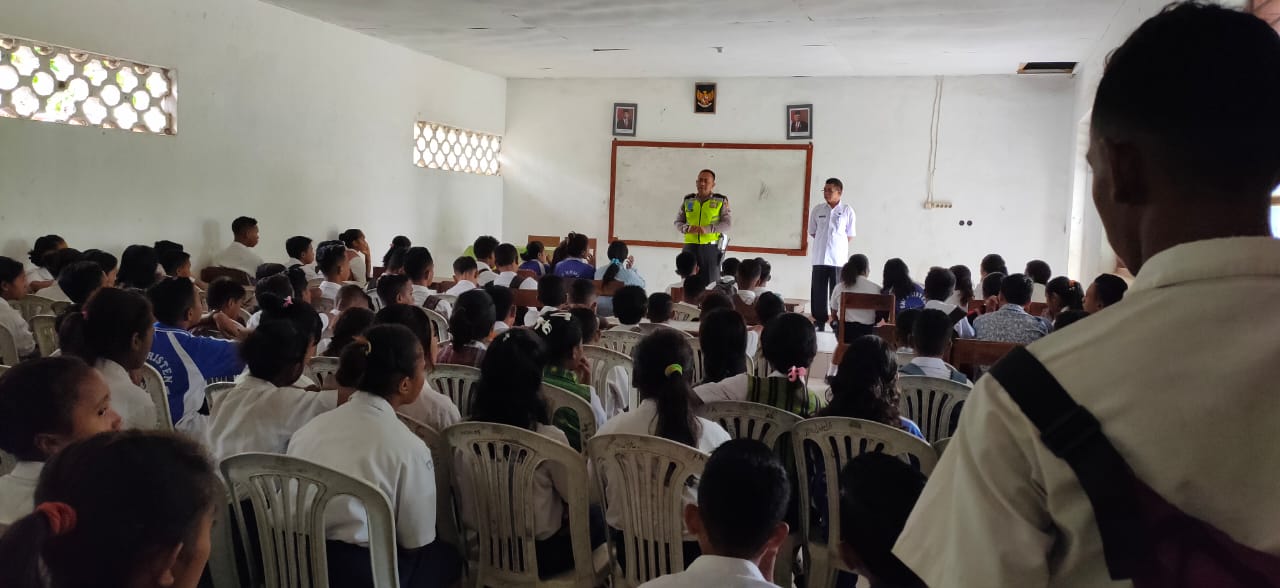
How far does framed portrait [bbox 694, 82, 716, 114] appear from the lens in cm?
992

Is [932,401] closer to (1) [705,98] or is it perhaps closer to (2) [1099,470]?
(2) [1099,470]

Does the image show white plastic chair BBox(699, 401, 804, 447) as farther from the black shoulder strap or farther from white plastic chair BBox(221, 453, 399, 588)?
the black shoulder strap

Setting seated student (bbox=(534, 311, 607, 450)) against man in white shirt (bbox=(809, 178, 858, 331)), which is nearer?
seated student (bbox=(534, 311, 607, 450))

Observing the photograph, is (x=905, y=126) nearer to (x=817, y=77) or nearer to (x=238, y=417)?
(x=817, y=77)

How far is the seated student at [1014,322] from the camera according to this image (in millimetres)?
4000

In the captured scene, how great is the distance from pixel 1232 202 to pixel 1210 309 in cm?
12

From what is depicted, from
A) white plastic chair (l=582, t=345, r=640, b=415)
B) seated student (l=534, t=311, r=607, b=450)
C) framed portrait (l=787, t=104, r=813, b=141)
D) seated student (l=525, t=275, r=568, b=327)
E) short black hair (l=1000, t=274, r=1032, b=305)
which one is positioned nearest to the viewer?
seated student (l=534, t=311, r=607, b=450)

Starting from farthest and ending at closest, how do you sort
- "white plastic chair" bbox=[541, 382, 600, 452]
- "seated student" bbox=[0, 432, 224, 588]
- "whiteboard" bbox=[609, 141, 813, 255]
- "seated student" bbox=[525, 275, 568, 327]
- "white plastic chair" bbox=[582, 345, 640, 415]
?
"whiteboard" bbox=[609, 141, 813, 255]
"seated student" bbox=[525, 275, 568, 327]
"white plastic chair" bbox=[582, 345, 640, 415]
"white plastic chair" bbox=[541, 382, 600, 452]
"seated student" bbox=[0, 432, 224, 588]

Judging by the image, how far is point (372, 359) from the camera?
208 cm

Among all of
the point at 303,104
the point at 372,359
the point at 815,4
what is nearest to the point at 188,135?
the point at 303,104

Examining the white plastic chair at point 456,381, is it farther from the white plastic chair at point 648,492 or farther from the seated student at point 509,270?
the seated student at point 509,270

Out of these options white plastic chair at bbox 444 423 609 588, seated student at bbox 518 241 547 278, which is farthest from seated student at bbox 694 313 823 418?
seated student at bbox 518 241 547 278

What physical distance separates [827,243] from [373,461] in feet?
22.5

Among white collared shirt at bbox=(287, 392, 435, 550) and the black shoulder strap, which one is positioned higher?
the black shoulder strap
